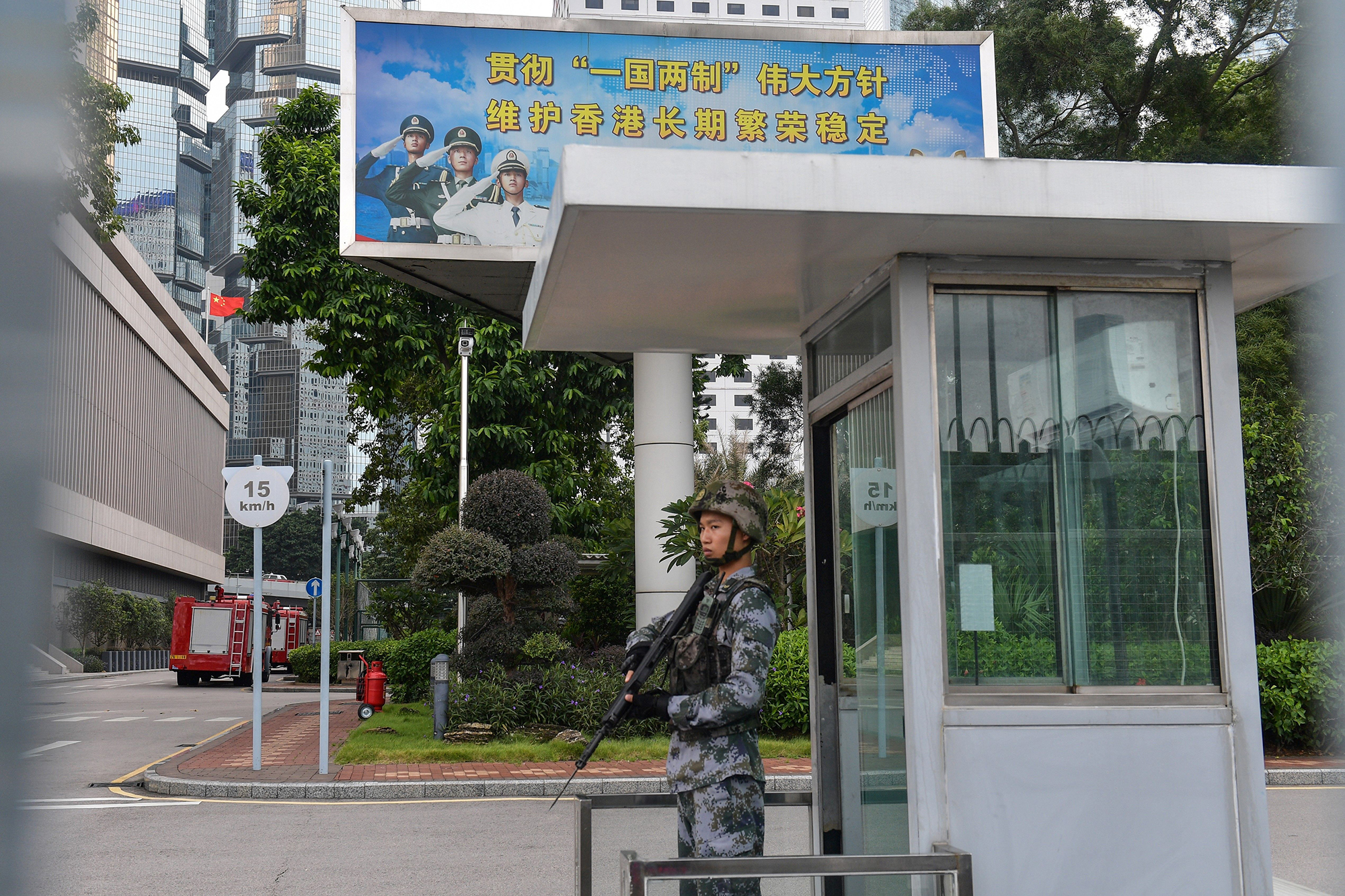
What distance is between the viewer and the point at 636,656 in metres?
4.16

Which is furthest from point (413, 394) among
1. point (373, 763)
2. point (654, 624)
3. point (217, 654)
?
point (654, 624)

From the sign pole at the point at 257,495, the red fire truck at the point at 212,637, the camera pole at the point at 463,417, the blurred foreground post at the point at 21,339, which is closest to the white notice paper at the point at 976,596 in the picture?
the blurred foreground post at the point at 21,339

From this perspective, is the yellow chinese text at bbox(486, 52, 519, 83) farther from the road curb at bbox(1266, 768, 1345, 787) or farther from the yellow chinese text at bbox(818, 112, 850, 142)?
the road curb at bbox(1266, 768, 1345, 787)

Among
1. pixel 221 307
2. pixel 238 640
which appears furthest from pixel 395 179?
pixel 221 307

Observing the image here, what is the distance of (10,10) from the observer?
77 cm

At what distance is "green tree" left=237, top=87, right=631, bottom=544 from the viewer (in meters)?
21.5

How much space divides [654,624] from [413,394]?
2595 cm

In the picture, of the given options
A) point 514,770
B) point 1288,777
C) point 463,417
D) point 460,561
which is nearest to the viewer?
point 1288,777

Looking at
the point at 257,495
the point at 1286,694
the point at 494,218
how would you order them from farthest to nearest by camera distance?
the point at 494,218 → the point at 1286,694 → the point at 257,495

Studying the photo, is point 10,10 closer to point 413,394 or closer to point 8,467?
point 8,467

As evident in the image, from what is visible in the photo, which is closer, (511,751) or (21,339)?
(21,339)

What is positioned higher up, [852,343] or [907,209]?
[907,209]

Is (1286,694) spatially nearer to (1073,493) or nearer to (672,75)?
(1073,493)

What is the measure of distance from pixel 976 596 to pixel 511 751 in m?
9.79
